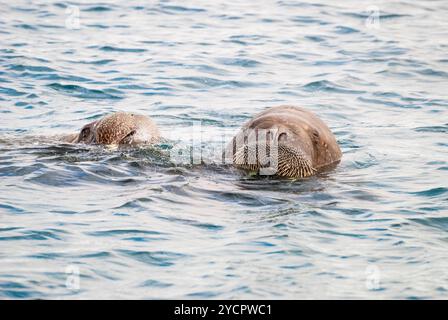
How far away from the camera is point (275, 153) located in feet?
32.0

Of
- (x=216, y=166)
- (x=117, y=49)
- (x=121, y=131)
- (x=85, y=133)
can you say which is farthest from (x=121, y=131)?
(x=117, y=49)

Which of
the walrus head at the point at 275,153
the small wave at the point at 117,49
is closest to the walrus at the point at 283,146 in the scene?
the walrus head at the point at 275,153

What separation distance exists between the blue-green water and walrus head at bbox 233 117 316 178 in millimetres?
180

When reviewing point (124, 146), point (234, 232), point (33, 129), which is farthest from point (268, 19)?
point (234, 232)

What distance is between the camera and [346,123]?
1385cm

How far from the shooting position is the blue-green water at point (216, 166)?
7.21m

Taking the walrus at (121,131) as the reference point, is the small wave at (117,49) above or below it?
above

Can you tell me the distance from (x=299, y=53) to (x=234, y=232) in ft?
35.9

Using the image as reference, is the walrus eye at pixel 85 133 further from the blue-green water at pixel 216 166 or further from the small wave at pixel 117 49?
the small wave at pixel 117 49

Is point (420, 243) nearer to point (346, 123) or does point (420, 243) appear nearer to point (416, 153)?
point (416, 153)

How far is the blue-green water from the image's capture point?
284 inches

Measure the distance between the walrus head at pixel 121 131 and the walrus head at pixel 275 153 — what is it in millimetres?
1516

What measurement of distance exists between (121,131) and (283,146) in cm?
232

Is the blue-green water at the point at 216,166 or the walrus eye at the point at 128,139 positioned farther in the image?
the walrus eye at the point at 128,139
